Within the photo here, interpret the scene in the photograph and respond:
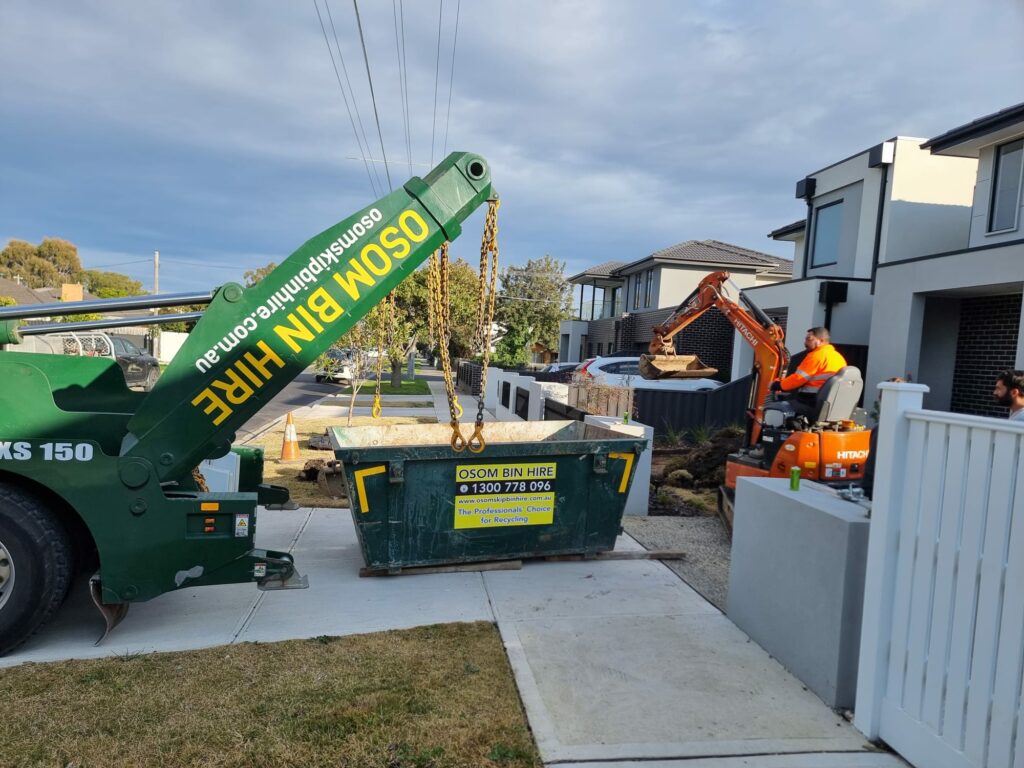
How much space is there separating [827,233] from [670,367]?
662 centimetres

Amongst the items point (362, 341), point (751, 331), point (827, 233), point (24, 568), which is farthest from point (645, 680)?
point (827, 233)

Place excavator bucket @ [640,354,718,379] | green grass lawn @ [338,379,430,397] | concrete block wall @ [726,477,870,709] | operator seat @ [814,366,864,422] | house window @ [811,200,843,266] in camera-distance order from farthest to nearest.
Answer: green grass lawn @ [338,379,430,397]
house window @ [811,200,843,266]
excavator bucket @ [640,354,718,379]
operator seat @ [814,366,864,422]
concrete block wall @ [726,477,870,709]

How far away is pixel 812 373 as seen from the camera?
7.20 meters

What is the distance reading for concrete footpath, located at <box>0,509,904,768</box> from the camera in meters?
3.17

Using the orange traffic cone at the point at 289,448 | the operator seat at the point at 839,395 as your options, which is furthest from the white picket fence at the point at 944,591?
the orange traffic cone at the point at 289,448

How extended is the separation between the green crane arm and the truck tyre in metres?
0.53

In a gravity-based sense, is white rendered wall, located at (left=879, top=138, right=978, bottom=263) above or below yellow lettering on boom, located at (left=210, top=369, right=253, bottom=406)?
above

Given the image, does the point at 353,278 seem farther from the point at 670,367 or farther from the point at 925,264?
the point at 925,264

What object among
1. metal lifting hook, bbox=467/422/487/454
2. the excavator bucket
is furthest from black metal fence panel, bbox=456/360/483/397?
metal lifting hook, bbox=467/422/487/454

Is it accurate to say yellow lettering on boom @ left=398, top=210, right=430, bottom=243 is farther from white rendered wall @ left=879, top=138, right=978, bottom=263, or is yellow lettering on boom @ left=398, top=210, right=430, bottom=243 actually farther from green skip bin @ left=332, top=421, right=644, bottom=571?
white rendered wall @ left=879, top=138, right=978, bottom=263

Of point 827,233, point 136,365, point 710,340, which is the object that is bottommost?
point 136,365

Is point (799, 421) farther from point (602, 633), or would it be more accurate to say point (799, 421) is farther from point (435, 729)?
point (435, 729)

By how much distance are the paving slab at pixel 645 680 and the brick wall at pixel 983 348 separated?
8.68 m

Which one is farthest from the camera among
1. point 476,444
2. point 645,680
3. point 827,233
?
point 827,233
